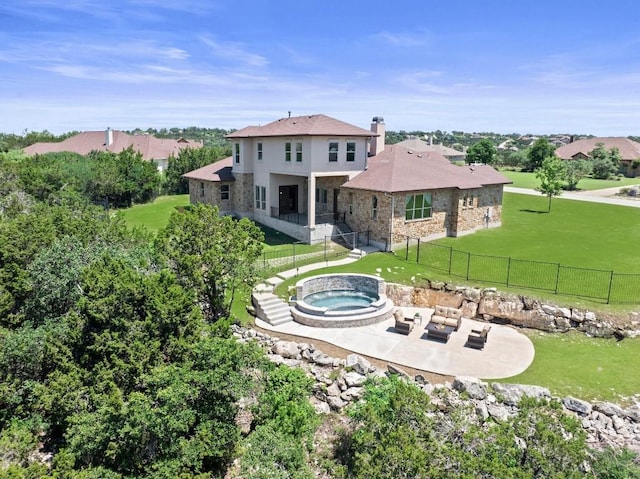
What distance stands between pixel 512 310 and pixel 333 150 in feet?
47.1

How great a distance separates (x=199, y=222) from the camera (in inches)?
677

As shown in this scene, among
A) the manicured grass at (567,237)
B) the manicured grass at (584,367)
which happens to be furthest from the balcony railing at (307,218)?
the manicured grass at (584,367)

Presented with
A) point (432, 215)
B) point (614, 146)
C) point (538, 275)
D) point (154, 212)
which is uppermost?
point (614, 146)

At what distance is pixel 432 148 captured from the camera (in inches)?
2206

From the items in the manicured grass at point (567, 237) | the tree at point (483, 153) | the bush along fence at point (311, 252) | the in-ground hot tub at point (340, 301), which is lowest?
the in-ground hot tub at point (340, 301)

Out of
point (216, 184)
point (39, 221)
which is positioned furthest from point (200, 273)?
point (216, 184)

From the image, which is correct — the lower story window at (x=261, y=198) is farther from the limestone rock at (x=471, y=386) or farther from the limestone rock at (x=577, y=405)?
the limestone rock at (x=577, y=405)

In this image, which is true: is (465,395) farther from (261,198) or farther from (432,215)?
(261,198)

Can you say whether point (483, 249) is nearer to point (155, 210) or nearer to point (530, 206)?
point (530, 206)

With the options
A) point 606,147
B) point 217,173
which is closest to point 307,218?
point 217,173

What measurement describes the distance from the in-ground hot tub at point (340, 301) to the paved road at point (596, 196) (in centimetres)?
3160

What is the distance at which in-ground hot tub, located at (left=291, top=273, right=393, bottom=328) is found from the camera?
754 inches

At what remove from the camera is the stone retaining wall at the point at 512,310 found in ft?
59.4

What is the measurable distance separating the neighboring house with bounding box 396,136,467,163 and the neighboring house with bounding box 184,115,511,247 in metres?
18.7
